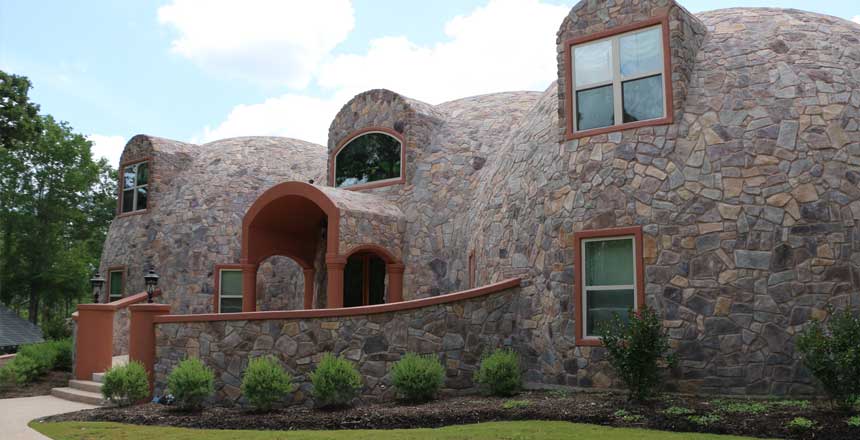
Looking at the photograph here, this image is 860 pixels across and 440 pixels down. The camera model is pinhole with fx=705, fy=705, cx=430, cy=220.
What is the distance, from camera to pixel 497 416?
32.3 ft

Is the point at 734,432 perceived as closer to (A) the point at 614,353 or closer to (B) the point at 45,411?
(A) the point at 614,353

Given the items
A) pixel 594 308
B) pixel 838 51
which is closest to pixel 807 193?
pixel 838 51

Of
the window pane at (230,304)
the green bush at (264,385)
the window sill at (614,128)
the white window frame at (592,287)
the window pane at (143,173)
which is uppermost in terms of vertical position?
the window pane at (143,173)

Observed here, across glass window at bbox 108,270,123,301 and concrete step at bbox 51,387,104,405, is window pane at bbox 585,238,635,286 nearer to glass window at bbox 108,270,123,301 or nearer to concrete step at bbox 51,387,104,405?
concrete step at bbox 51,387,104,405

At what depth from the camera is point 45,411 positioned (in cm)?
1306

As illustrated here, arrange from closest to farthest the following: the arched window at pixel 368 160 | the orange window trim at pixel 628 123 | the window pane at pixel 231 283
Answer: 1. the orange window trim at pixel 628 123
2. the arched window at pixel 368 160
3. the window pane at pixel 231 283

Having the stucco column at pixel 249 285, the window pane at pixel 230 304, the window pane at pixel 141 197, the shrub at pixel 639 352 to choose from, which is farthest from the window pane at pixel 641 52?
the window pane at pixel 141 197

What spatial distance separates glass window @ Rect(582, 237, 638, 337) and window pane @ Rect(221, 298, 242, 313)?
12909 millimetres

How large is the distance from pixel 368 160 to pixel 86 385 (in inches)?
356

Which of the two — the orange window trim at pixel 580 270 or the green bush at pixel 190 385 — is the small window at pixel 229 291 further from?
the orange window trim at pixel 580 270

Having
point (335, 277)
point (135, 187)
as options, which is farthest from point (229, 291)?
point (335, 277)

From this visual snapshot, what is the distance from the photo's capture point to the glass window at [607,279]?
11773mm

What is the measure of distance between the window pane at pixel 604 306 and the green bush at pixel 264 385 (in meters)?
5.17

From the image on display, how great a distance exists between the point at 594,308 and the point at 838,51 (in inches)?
237
